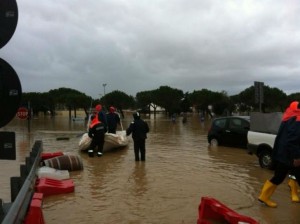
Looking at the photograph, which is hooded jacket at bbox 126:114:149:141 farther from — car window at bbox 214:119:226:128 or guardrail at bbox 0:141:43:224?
car window at bbox 214:119:226:128

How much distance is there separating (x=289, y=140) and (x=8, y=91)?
15.6 ft

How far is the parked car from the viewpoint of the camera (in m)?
18.9

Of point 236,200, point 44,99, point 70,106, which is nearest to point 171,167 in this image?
point 236,200

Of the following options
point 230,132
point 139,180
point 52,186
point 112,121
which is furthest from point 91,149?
point 52,186

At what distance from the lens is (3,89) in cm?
409

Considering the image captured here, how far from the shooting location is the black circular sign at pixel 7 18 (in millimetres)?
4047

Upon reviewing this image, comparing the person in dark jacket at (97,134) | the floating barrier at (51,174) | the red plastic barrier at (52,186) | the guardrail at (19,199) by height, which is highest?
the person in dark jacket at (97,134)

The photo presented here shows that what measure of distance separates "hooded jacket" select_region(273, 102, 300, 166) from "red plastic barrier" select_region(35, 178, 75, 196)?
4.24 m

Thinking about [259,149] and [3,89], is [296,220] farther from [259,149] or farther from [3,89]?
[259,149]

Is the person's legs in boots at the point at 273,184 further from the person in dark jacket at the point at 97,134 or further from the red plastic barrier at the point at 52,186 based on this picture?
the person in dark jacket at the point at 97,134

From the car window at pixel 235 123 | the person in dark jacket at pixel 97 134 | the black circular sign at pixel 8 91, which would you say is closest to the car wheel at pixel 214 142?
the car window at pixel 235 123

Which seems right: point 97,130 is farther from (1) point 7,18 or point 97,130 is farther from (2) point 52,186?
(1) point 7,18

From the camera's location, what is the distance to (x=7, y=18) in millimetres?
4062

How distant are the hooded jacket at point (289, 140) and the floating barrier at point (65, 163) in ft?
20.5
